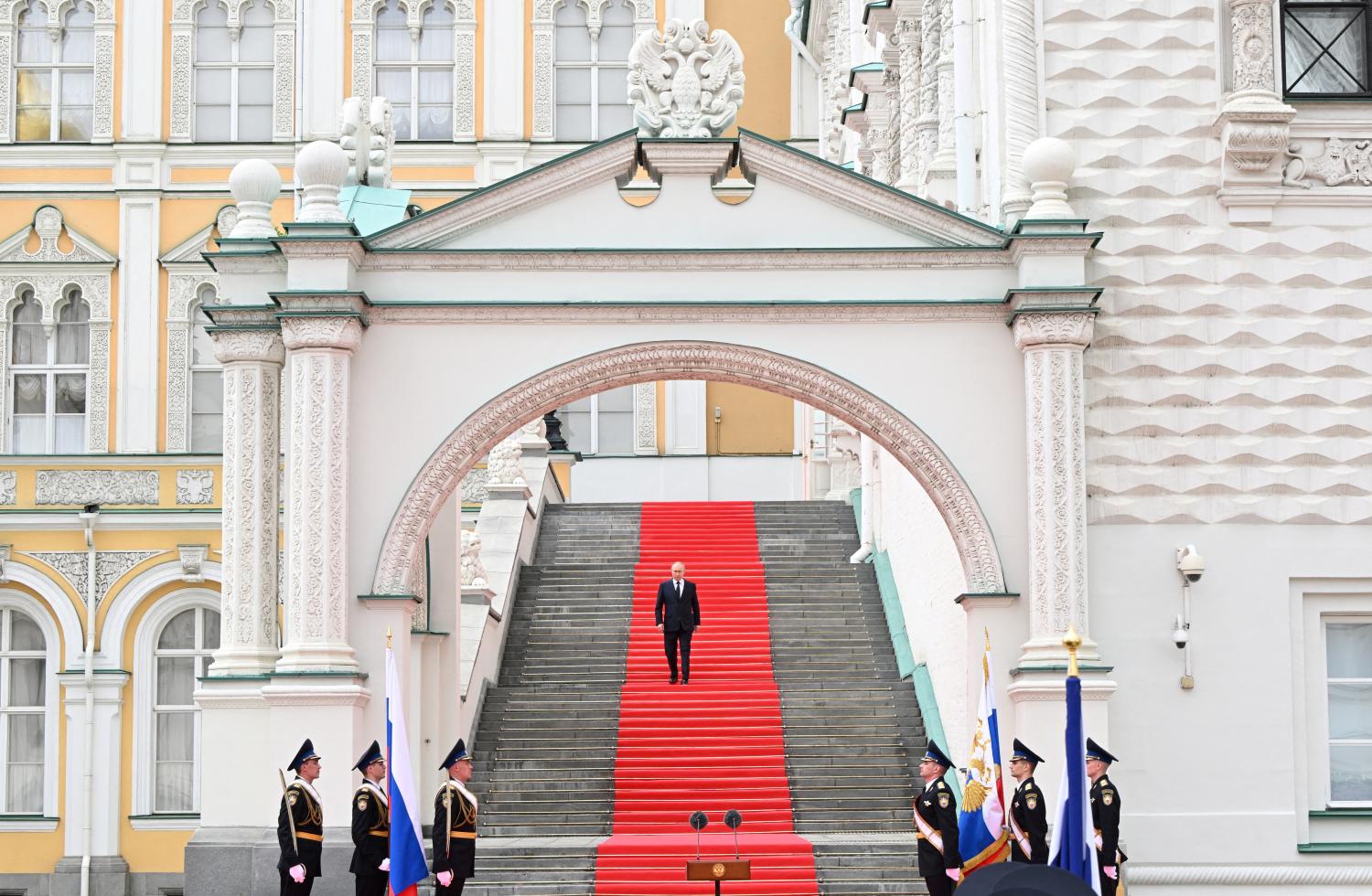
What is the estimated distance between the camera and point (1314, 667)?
19500 millimetres

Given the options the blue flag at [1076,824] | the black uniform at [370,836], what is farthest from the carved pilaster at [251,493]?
the blue flag at [1076,824]

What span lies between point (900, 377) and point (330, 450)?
15.2ft

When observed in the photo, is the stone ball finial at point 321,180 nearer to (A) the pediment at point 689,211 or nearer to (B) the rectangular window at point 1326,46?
(A) the pediment at point 689,211

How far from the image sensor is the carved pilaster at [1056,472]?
1827cm

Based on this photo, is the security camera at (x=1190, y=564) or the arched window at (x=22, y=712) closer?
the security camera at (x=1190, y=564)

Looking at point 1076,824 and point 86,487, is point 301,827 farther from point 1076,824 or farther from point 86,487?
point 86,487

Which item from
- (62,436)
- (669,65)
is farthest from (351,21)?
A: (669,65)

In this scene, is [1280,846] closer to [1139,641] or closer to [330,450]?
[1139,641]

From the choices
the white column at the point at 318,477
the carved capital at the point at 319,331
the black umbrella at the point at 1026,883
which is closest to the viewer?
the black umbrella at the point at 1026,883

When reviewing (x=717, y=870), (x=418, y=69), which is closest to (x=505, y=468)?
(x=717, y=870)

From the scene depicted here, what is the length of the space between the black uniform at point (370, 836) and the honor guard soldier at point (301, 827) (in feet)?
1.01

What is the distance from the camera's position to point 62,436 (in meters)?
40.2

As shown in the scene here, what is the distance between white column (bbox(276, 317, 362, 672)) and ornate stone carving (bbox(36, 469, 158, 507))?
46.4ft

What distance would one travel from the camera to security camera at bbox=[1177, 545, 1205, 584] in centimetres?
1911
